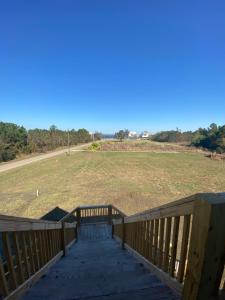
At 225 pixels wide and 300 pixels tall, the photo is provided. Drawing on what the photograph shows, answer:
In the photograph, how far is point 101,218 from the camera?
28.6 ft

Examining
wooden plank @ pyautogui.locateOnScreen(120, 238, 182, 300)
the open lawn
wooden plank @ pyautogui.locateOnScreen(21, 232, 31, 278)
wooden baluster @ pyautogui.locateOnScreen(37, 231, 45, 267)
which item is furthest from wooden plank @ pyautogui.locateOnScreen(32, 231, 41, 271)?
the open lawn

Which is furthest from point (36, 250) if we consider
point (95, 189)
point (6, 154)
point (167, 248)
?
point (6, 154)

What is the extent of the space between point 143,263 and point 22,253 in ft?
5.25

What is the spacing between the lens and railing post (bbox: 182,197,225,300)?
4.24ft

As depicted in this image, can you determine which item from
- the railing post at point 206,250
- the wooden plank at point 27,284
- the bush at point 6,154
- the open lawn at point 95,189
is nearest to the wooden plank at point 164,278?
the railing post at point 206,250

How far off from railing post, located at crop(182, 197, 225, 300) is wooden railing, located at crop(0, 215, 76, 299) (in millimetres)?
1325

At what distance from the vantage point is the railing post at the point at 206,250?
129 cm

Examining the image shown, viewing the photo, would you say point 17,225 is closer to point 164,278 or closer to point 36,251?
point 36,251

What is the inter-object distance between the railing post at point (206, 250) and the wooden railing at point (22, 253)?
132 cm

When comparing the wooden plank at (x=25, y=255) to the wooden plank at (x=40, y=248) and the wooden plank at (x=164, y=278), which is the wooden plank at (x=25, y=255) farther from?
the wooden plank at (x=164, y=278)

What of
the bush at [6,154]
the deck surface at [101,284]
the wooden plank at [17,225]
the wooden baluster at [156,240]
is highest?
the wooden plank at [17,225]

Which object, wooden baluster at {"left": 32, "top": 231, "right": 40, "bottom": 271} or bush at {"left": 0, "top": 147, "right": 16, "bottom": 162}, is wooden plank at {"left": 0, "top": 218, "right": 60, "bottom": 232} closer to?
wooden baluster at {"left": 32, "top": 231, "right": 40, "bottom": 271}

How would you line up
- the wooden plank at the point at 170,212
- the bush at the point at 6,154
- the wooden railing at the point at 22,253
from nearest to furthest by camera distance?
the wooden plank at the point at 170,212 < the wooden railing at the point at 22,253 < the bush at the point at 6,154

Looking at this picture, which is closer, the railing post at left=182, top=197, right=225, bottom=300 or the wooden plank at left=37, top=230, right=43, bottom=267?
the railing post at left=182, top=197, right=225, bottom=300
